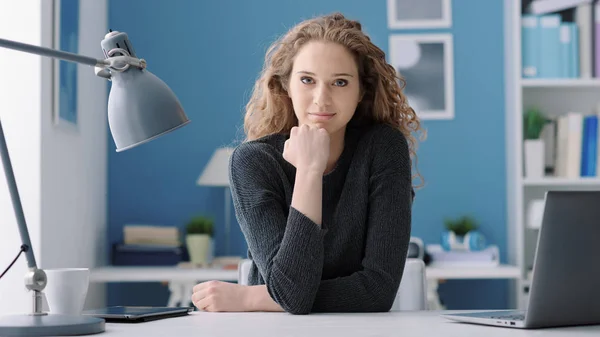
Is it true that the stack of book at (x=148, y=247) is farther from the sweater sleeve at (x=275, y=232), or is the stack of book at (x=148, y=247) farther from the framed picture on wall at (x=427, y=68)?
the sweater sleeve at (x=275, y=232)

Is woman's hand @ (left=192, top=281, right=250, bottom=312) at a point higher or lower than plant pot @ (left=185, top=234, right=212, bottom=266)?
higher

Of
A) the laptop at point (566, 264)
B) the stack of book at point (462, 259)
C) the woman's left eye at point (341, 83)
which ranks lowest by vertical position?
the stack of book at point (462, 259)

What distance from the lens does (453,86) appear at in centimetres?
388

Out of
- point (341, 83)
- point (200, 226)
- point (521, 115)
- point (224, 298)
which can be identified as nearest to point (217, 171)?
point (200, 226)

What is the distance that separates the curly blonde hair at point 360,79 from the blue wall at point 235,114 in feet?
5.82

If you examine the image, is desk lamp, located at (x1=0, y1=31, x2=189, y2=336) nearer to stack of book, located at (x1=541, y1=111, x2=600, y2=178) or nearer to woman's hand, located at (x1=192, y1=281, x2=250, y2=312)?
woman's hand, located at (x1=192, y1=281, x2=250, y2=312)

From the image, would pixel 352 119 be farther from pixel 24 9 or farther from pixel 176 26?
pixel 176 26

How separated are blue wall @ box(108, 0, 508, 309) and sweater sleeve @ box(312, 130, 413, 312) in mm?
2015

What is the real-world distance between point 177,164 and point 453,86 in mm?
1360

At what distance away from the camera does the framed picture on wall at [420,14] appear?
153 inches

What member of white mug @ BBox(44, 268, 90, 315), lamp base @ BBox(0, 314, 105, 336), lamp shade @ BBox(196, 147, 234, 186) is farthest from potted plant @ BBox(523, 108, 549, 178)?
lamp base @ BBox(0, 314, 105, 336)

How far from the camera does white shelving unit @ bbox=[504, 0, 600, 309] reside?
3574 millimetres

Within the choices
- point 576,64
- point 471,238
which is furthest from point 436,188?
point 576,64

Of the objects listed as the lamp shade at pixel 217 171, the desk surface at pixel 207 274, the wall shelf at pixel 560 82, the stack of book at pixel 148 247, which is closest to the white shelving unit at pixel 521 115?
the wall shelf at pixel 560 82
